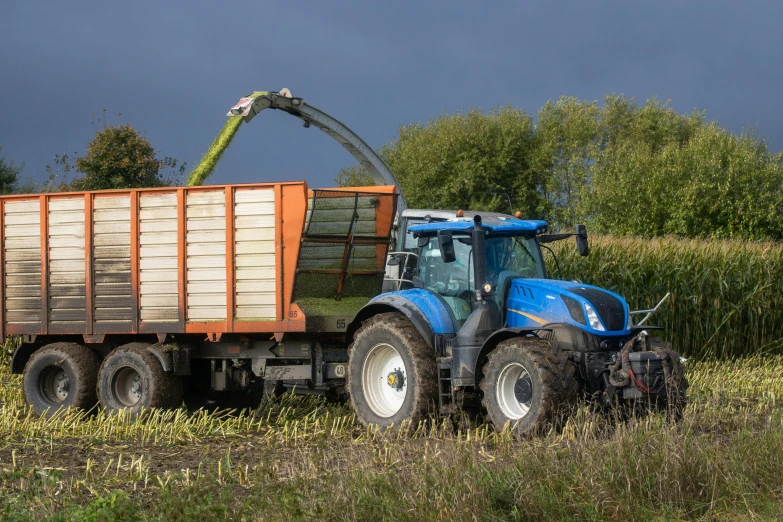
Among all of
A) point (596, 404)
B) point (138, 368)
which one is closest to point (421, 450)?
point (596, 404)

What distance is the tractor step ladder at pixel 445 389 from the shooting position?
8680 millimetres

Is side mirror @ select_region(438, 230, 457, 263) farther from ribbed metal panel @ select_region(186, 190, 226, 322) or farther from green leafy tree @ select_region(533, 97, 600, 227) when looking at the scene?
green leafy tree @ select_region(533, 97, 600, 227)

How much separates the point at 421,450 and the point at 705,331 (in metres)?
10.0

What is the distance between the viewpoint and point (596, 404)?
7715 millimetres

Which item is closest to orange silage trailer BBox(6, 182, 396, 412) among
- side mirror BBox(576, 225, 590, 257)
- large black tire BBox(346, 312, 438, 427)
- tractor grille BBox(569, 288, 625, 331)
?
large black tire BBox(346, 312, 438, 427)

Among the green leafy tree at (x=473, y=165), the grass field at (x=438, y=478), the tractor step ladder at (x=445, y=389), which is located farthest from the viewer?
the green leafy tree at (x=473, y=165)

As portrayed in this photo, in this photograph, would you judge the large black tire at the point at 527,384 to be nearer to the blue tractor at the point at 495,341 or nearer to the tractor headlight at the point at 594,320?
the blue tractor at the point at 495,341

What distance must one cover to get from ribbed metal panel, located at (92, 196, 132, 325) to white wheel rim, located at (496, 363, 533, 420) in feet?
16.2

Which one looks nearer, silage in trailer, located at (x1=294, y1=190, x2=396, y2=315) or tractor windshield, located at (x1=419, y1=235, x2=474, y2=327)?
tractor windshield, located at (x1=419, y1=235, x2=474, y2=327)

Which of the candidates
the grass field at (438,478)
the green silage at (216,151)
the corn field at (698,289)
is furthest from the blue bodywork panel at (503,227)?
the corn field at (698,289)

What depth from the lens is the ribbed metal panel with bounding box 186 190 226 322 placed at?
1051cm

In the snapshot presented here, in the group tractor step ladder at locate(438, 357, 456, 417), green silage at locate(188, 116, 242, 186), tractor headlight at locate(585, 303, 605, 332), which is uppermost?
green silage at locate(188, 116, 242, 186)

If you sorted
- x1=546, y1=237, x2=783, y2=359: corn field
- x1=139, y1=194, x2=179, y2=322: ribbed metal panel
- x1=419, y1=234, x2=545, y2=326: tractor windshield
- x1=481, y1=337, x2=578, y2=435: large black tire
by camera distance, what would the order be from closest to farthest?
1. x1=481, y1=337, x2=578, y2=435: large black tire
2. x1=419, y1=234, x2=545, y2=326: tractor windshield
3. x1=139, y1=194, x2=179, y2=322: ribbed metal panel
4. x1=546, y1=237, x2=783, y2=359: corn field

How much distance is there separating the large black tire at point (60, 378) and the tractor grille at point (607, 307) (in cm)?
607
